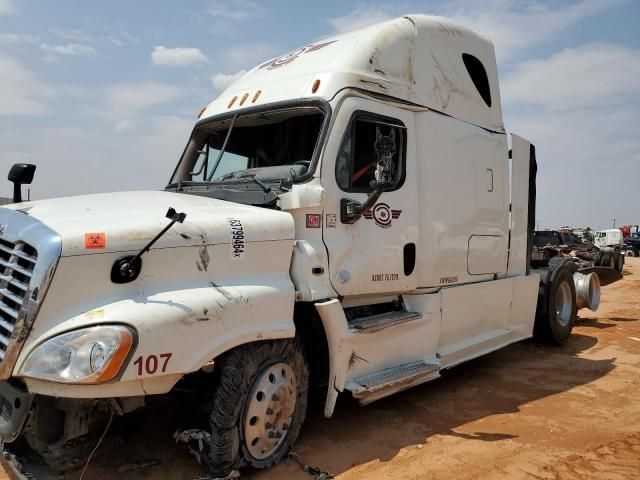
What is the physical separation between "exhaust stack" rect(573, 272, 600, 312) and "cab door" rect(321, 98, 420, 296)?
15.6ft

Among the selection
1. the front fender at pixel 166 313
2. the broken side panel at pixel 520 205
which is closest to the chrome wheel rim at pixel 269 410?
the front fender at pixel 166 313

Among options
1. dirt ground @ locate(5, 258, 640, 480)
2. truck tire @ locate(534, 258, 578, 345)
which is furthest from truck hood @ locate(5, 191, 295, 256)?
truck tire @ locate(534, 258, 578, 345)

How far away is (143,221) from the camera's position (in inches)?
139

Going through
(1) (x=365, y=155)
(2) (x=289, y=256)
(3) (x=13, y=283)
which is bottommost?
(3) (x=13, y=283)

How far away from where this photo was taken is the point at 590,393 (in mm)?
6090

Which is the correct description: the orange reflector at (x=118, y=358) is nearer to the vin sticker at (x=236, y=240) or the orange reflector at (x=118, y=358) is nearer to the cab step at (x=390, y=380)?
the vin sticker at (x=236, y=240)

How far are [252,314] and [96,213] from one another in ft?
3.95

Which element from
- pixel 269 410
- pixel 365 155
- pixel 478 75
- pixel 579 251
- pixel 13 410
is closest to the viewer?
pixel 13 410

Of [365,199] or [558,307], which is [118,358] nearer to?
[365,199]

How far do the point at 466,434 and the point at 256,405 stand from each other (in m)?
2.04

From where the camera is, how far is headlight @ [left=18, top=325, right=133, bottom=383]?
3016 mm

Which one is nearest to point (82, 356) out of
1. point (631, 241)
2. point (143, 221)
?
point (143, 221)

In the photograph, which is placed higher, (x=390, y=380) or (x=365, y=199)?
(x=365, y=199)

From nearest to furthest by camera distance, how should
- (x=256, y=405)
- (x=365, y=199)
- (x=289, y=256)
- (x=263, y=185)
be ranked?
(x=256, y=405), (x=289, y=256), (x=263, y=185), (x=365, y=199)
